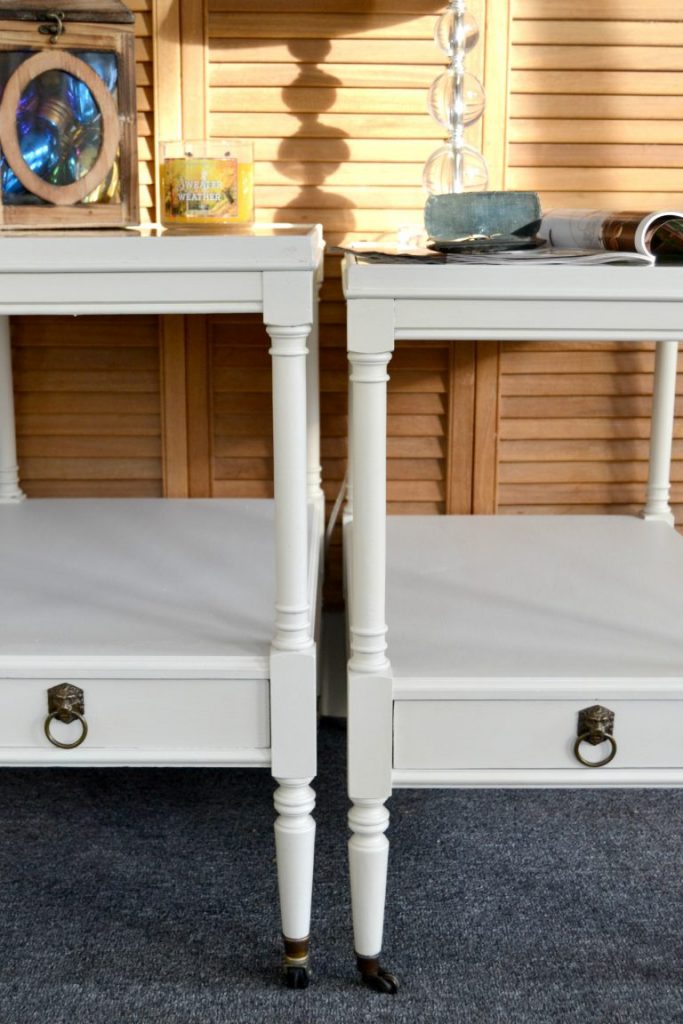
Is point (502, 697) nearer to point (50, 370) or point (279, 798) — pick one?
point (279, 798)

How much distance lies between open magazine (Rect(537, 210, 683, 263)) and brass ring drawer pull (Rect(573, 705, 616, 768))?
0.42m

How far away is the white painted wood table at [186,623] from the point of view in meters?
1.01

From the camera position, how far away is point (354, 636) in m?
1.09

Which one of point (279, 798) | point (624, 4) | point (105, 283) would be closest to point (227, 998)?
point (279, 798)

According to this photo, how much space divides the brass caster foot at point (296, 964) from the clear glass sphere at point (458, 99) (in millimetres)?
946

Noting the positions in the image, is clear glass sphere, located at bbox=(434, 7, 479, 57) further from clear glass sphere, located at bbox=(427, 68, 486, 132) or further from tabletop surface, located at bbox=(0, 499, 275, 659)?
tabletop surface, located at bbox=(0, 499, 275, 659)

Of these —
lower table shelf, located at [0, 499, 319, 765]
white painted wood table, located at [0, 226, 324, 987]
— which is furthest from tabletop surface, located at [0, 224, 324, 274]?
lower table shelf, located at [0, 499, 319, 765]

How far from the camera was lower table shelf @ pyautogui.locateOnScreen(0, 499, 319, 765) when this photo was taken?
3.59ft

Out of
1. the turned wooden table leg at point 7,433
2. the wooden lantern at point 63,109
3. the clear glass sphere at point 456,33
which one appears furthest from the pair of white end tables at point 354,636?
the clear glass sphere at point 456,33

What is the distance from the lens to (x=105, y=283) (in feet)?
3.34

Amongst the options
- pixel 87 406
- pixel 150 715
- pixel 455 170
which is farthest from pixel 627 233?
pixel 87 406

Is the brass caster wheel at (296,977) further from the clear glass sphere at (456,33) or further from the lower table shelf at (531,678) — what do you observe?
the clear glass sphere at (456,33)

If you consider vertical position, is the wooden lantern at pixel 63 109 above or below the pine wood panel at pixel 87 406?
above

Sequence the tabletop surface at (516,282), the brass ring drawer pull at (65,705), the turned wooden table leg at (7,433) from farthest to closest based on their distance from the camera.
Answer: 1. the turned wooden table leg at (7,433)
2. the brass ring drawer pull at (65,705)
3. the tabletop surface at (516,282)
